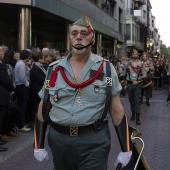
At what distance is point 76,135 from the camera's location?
2816mm

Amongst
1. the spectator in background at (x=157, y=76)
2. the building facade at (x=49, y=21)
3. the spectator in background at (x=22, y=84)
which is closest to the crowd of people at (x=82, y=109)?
the spectator in background at (x=22, y=84)

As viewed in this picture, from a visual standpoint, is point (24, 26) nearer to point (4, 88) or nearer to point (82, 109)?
point (4, 88)

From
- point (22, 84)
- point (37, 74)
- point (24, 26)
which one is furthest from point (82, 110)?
point (24, 26)

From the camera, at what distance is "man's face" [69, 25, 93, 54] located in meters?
2.89

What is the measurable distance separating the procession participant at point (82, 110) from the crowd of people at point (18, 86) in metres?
3.60

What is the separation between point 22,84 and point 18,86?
0.10 m

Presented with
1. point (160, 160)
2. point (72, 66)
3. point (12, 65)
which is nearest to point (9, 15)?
point (12, 65)

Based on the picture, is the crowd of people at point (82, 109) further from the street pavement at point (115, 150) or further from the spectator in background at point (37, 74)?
the spectator in background at point (37, 74)

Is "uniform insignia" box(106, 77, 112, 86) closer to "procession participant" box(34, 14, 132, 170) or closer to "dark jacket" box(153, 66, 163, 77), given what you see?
"procession participant" box(34, 14, 132, 170)

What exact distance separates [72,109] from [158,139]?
4.83 meters

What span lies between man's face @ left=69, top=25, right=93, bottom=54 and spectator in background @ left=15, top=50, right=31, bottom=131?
5.02m

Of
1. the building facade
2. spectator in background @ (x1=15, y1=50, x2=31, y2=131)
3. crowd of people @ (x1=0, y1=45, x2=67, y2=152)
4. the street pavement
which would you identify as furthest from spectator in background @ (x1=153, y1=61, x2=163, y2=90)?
spectator in background @ (x1=15, y1=50, x2=31, y2=131)

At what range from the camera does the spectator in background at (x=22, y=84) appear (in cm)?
781

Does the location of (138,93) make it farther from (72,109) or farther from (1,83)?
(72,109)
